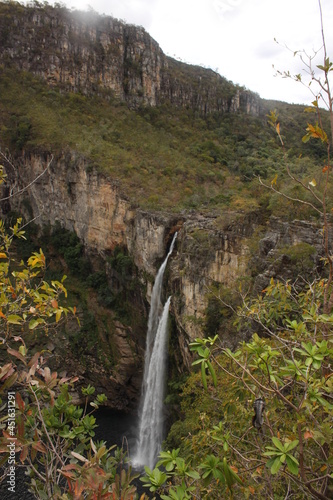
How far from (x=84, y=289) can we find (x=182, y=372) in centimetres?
1108

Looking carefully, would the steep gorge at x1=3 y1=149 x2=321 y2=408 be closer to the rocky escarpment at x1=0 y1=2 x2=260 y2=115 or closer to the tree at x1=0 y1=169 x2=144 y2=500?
the tree at x1=0 y1=169 x2=144 y2=500

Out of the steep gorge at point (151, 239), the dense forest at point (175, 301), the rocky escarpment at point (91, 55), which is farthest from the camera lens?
the rocky escarpment at point (91, 55)

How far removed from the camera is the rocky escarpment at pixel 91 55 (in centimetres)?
3306

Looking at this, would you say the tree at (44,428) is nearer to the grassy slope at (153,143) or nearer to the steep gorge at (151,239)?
the steep gorge at (151,239)

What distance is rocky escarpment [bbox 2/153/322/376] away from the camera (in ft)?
37.7

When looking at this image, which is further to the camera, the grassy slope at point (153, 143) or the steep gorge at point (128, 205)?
the grassy slope at point (153, 143)

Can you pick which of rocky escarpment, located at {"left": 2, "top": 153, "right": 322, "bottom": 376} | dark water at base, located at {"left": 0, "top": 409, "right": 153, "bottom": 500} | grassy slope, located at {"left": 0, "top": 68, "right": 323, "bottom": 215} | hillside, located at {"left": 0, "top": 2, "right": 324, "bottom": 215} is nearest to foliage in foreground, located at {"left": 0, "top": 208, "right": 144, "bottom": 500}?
rocky escarpment, located at {"left": 2, "top": 153, "right": 322, "bottom": 376}

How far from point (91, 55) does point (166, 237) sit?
26.5 metres

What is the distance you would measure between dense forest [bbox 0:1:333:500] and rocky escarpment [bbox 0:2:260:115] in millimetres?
657

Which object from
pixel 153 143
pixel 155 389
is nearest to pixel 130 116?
pixel 153 143

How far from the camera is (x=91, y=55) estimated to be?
34.7 m

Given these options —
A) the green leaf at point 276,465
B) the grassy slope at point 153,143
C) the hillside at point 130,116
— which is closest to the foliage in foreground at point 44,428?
the green leaf at point 276,465

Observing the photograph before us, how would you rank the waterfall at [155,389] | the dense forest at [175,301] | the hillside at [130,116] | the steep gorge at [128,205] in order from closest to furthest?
1. the dense forest at [175,301]
2. the steep gorge at [128,205]
3. the waterfall at [155,389]
4. the hillside at [130,116]

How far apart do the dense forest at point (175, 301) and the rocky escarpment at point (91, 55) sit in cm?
66
